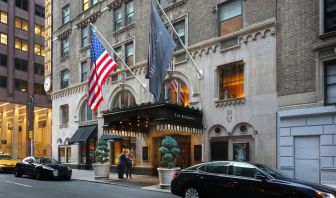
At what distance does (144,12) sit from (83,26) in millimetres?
9045

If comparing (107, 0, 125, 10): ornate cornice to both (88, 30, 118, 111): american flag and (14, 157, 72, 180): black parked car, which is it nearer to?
(88, 30, 118, 111): american flag

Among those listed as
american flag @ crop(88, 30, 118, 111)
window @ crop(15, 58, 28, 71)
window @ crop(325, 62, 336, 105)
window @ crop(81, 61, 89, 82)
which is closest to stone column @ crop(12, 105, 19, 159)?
window @ crop(15, 58, 28, 71)

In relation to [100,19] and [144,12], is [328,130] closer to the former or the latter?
[144,12]

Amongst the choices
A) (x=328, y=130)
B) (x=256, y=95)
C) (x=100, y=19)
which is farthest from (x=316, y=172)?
(x=100, y=19)

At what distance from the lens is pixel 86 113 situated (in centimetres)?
3412

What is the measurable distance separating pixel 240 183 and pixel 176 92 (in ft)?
42.5

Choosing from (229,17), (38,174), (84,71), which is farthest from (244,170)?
(84,71)

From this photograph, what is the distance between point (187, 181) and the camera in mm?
13930

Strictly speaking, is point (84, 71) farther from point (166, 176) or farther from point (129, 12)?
point (166, 176)

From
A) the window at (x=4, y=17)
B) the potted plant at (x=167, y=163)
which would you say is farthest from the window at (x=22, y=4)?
the potted plant at (x=167, y=163)

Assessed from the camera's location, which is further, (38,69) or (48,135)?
(38,69)

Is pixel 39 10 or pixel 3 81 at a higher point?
pixel 39 10

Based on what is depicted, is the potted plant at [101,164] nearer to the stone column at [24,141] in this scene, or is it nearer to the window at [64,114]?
the window at [64,114]

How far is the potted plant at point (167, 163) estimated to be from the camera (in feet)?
61.8
